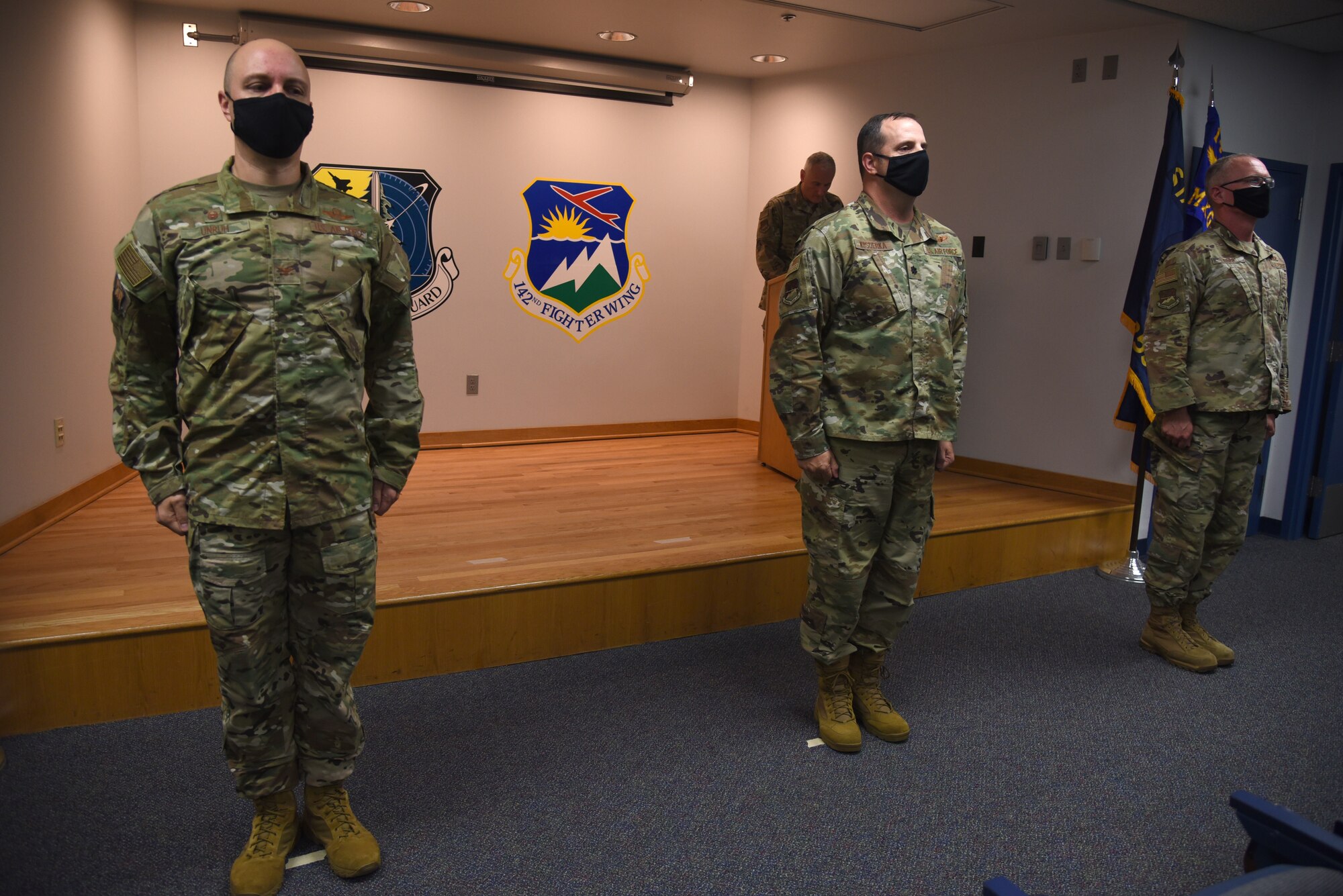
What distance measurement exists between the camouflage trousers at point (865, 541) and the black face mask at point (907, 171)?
670 millimetres

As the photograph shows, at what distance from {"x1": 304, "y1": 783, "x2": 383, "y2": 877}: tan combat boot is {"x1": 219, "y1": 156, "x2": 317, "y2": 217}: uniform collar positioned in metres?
1.21

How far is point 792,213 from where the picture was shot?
4.97 m

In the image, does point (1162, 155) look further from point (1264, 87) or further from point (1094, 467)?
point (1094, 467)

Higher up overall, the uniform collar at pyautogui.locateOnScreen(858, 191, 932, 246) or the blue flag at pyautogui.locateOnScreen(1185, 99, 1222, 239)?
the blue flag at pyautogui.locateOnScreen(1185, 99, 1222, 239)

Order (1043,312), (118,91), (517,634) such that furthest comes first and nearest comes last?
1. (1043,312)
2. (118,91)
3. (517,634)

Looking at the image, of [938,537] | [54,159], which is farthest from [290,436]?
[54,159]

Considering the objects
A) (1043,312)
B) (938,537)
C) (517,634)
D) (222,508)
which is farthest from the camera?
(1043,312)

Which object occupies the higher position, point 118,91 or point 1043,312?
point 118,91

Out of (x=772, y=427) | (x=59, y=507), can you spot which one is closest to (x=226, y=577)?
(x=59, y=507)

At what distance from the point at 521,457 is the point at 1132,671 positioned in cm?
354

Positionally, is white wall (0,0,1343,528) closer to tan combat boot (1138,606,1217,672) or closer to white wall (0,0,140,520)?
white wall (0,0,140,520)

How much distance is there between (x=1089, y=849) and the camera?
210 centimetres

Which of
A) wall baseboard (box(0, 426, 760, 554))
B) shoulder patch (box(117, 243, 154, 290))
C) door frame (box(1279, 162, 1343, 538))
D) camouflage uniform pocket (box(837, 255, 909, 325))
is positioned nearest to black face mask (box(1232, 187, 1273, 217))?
camouflage uniform pocket (box(837, 255, 909, 325))

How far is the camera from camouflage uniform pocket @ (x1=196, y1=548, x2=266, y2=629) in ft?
5.75
